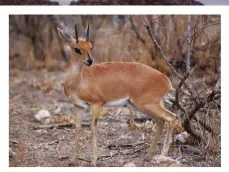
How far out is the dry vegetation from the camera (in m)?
6.09

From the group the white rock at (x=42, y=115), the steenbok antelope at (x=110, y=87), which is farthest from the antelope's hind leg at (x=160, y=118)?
the white rock at (x=42, y=115)

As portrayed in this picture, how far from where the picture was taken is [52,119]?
282 inches

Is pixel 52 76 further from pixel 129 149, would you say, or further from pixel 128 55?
pixel 129 149

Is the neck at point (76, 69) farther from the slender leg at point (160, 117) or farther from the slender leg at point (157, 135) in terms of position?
the slender leg at point (157, 135)

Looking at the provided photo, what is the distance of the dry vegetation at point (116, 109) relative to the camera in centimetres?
609

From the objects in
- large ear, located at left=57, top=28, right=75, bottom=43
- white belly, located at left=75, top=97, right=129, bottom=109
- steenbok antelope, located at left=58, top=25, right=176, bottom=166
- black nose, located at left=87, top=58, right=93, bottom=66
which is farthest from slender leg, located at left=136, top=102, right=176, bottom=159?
large ear, located at left=57, top=28, right=75, bottom=43

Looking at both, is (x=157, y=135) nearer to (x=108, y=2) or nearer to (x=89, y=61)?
(x=89, y=61)

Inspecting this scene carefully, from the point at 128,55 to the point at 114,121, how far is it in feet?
4.46

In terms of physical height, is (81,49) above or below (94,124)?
above

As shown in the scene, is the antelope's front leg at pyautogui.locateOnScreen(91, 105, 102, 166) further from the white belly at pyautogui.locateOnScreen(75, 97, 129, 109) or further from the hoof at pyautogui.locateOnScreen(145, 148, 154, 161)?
the hoof at pyautogui.locateOnScreen(145, 148, 154, 161)

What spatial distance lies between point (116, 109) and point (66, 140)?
3.97ft

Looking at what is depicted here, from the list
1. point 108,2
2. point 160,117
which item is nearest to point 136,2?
point 108,2

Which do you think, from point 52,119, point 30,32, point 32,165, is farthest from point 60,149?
point 30,32

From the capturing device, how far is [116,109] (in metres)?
7.61
